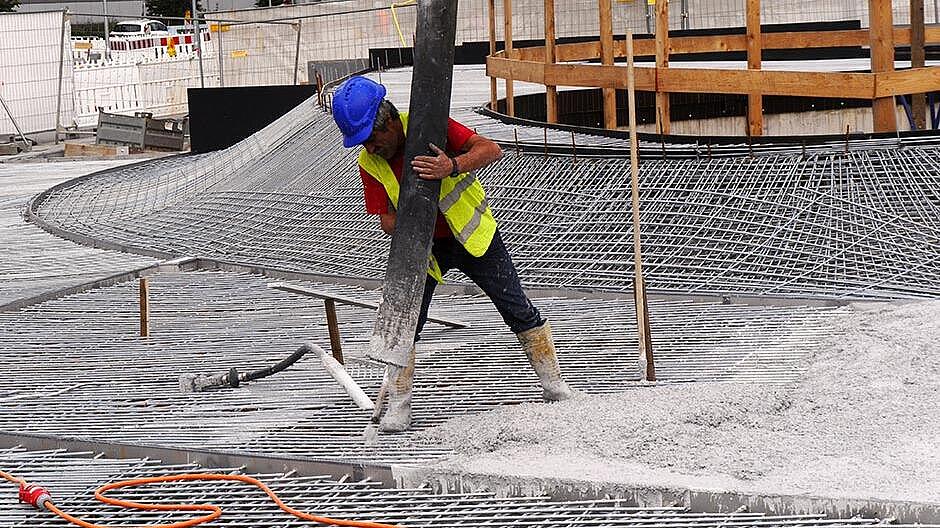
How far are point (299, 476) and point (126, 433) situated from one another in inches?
37.8

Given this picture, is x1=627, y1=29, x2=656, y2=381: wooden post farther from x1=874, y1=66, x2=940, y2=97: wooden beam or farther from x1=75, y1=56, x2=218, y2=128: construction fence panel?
x1=75, y1=56, x2=218, y2=128: construction fence panel

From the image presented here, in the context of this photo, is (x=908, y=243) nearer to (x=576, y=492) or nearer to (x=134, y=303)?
(x=576, y=492)

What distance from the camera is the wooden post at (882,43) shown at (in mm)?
8453

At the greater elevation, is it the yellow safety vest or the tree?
the tree

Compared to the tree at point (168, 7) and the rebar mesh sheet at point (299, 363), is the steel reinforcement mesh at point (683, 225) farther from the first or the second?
the tree at point (168, 7)

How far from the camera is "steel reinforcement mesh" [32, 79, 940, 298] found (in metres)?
7.42

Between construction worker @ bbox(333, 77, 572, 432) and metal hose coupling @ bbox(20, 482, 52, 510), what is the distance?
1289 millimetres

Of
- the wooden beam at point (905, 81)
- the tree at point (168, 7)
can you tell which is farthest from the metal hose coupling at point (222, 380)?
the tree at point (168, 7)

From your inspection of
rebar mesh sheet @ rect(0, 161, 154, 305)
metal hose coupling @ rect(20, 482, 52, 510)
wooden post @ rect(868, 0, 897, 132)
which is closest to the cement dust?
metal hose coupling @ rect(20, 482, 52, 510)

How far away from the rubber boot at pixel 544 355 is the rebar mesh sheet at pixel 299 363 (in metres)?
0.30

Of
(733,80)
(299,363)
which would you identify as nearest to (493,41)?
(733,80)

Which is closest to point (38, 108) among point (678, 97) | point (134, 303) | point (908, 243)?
point (678, 97)

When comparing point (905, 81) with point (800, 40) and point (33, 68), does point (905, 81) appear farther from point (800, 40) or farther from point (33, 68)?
point (33, 68)

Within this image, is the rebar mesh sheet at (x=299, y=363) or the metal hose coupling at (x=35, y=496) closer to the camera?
the metal hose coupling at (x=35, y=496)
